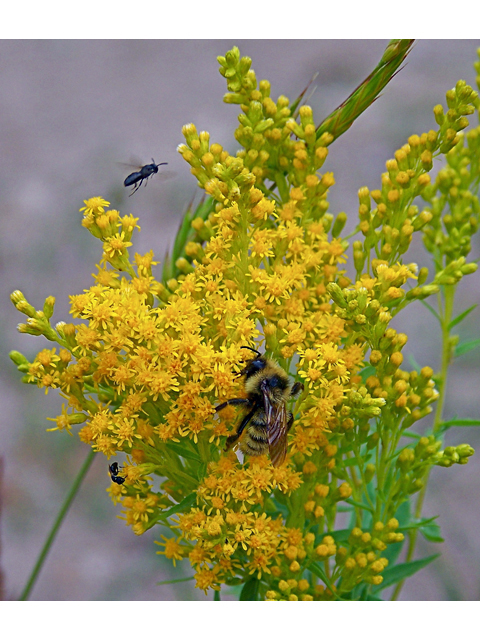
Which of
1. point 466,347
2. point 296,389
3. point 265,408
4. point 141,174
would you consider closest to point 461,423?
point 466,347

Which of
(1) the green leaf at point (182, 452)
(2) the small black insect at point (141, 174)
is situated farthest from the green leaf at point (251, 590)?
(2) the small black insect at point (141, 174)

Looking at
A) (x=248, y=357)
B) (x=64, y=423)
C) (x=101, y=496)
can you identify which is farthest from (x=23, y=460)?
(x=248, y=357)

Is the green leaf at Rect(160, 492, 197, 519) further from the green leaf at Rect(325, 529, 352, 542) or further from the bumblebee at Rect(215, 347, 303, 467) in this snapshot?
the green leaf at Rect(325, 529, 352, 542)

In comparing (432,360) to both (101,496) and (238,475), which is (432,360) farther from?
(238,475)

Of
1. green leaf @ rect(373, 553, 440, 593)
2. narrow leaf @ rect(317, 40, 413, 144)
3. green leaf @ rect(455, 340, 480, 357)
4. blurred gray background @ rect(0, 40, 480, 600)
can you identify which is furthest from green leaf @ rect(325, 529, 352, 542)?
blurred gray background @ rect(0, 40, 480, 600)

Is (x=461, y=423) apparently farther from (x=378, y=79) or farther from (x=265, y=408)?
(x=378, y=79)

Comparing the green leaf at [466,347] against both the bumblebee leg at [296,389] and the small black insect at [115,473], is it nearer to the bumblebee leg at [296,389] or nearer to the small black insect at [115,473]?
the bumblebee leg at [296,389]
